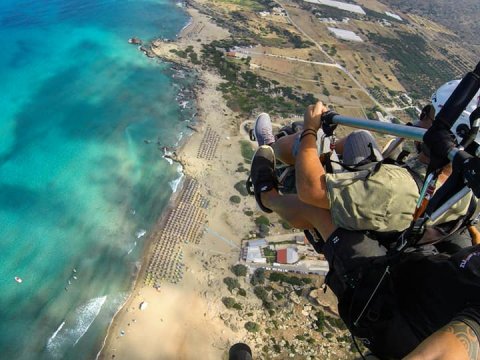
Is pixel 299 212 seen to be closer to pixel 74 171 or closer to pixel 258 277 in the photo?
pixel 258 277

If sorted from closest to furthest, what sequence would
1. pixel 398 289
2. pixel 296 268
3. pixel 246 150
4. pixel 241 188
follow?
1. pixel 398 289
2. pixel 296 268
3. pixel 241 188
4. pixel 246 150

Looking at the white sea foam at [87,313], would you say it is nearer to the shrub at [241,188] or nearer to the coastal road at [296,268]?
the coastal road at [296,268]

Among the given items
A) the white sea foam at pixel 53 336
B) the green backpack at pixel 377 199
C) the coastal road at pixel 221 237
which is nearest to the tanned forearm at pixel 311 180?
the green backpack at pixel 377 199

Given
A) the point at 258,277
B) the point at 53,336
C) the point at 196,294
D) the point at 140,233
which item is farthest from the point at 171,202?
the point at 53,336

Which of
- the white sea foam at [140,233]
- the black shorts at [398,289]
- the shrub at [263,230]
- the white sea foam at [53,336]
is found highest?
the black shorts at [398,289]

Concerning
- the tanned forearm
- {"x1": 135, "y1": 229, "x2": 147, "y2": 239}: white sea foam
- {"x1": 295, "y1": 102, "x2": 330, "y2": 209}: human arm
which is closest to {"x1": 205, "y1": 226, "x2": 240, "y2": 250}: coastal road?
{"x1": 135, "y1": 229, "x2": 147, "y2": 239}: white sea foam

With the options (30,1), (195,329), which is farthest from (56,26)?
(195,329)
